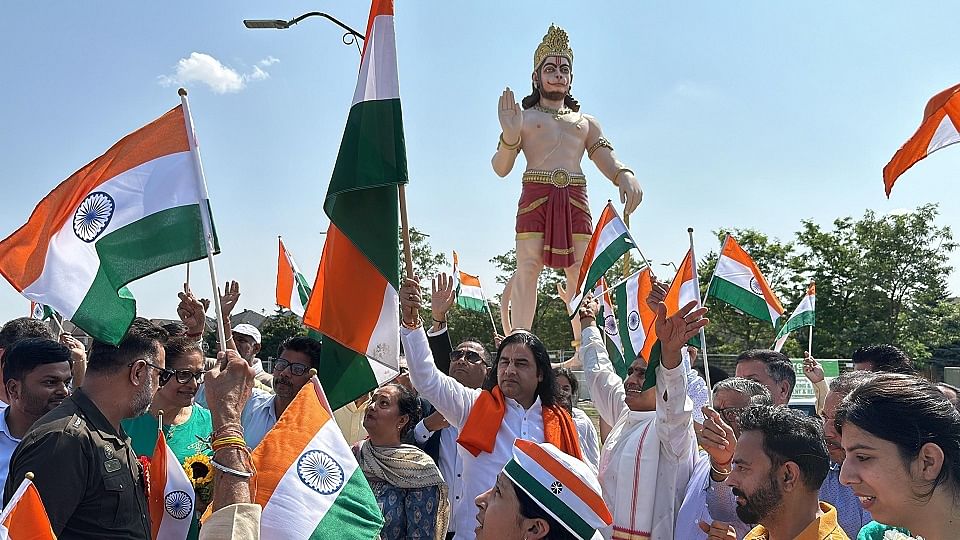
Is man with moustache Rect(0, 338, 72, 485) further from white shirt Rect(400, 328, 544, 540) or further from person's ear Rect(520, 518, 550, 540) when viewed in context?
person's ear Rect(520, 518, 550, 540)

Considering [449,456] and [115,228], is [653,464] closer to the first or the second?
[449,456]

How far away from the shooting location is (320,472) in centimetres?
273

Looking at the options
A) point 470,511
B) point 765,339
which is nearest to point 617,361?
point 470,511

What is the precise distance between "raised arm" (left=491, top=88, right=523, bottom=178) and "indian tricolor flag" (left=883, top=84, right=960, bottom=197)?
389 centimetres

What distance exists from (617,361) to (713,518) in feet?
12.5

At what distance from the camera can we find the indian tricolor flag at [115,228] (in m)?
3.46

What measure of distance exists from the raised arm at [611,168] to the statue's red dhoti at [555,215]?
352mm

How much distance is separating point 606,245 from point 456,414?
2.47 m

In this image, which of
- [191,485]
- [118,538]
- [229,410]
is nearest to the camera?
[229,410]

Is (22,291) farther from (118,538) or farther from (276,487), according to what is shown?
(276,487)

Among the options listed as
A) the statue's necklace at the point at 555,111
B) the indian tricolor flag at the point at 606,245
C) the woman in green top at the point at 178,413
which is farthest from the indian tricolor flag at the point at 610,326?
the woman in green top at the point at 178,413

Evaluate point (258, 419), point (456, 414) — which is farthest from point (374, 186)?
point (258, 419)

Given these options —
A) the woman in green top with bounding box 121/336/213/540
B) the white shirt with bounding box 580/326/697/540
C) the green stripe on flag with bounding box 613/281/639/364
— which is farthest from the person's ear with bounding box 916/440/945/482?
the green stripe on flag with bounding box 613/281/639/364

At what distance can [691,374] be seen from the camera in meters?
4.69
